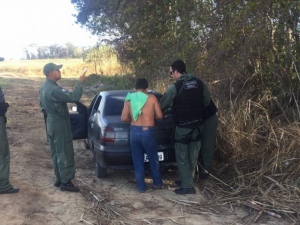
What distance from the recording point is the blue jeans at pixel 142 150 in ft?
20.6

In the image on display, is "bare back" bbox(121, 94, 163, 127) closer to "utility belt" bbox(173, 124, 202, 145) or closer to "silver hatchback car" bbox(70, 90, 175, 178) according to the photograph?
"silver hatchback car" bbox(70, 90, 175, 178)

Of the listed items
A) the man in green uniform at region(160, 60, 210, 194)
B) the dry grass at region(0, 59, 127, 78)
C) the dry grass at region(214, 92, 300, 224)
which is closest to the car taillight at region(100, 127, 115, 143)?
the man in green uniform at region(160, 60, 210, 194)

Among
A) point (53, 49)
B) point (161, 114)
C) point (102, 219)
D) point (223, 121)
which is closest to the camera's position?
point (102, 219)

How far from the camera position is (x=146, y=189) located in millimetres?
6594

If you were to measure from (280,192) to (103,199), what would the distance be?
2.51 m

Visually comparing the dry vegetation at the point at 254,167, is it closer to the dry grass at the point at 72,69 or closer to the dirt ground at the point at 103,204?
the dirt ground at the point at 103,204

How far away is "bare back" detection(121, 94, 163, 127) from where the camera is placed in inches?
247

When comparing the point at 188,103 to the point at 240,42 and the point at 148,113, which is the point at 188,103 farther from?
the point at 240,42

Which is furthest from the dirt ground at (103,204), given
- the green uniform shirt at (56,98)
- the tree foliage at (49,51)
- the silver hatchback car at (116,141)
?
the tree foliage at (49,51)

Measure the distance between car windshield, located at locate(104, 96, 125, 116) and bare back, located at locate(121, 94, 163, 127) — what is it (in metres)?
0.83

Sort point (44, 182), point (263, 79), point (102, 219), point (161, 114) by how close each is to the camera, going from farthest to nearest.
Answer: point (263, 79) → point (44, 182) → point (161, 114) → point (102, 219)

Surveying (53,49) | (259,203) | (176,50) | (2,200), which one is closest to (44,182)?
(2,200)

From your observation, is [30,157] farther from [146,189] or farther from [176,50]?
[176,50]

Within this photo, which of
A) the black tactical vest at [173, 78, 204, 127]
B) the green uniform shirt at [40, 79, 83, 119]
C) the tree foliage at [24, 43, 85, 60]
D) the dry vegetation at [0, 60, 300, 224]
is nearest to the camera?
the dry vegetation at [0, 60, 300, 224]
